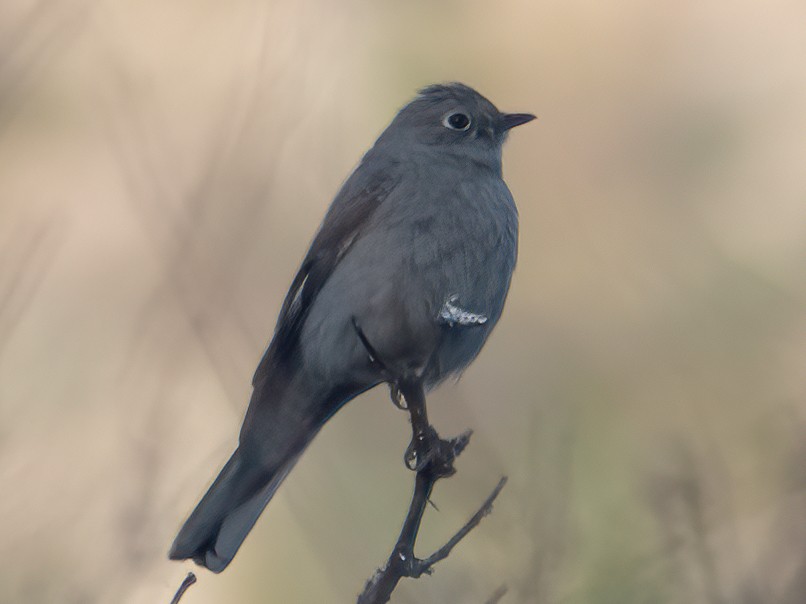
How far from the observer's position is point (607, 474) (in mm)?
6168

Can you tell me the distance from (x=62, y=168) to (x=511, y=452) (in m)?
3.39

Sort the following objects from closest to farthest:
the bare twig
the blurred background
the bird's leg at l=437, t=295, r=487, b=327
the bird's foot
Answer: the bare twig
the bird's foot
the blurred background
the bird's leg at l=437, t=295, r=487, b=327

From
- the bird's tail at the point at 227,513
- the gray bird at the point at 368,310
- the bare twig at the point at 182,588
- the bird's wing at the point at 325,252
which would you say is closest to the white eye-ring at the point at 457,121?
the gray bird at the point at 368,310

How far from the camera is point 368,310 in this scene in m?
4.96

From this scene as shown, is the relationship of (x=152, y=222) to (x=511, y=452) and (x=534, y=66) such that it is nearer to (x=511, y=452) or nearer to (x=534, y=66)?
(x=511, y=452)

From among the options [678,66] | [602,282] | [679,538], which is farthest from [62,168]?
[679,538]

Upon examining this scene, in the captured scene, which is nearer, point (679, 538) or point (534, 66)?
point (679, 538)

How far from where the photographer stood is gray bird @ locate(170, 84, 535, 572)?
486cm

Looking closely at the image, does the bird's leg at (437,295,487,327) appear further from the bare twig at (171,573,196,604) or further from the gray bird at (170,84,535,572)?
the bare twig at (171,573,196,604)

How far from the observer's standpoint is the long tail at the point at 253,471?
15.2 feet

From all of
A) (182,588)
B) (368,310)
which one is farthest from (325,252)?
(182,588)

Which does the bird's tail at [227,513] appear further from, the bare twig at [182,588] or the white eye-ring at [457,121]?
the white eye-ring at [457,121]

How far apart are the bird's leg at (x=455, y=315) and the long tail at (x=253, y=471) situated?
0.67m

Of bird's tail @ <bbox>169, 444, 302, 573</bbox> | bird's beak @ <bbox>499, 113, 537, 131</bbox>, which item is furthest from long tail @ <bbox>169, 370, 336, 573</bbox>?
bird's beak @ <bbox>499, 113, 537, 131</bbox>
